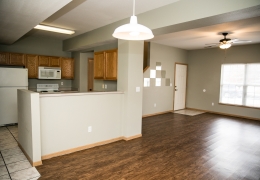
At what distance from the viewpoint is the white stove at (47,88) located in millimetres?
6181

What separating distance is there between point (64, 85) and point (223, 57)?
651cm

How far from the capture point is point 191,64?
26.8 feet

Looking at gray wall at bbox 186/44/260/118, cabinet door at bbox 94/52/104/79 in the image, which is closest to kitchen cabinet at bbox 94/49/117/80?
cabinet door at bbox 94/52/104/79

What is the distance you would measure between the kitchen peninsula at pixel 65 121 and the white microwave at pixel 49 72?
273cm

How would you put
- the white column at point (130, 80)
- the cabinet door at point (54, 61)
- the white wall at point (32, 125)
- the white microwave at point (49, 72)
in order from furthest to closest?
the cabinet door at point (54, 61) → the white microwave at point (49, 72) → the white column at point (130, 80) → the white wall at point (32, 125)

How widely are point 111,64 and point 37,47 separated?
10.6 feet

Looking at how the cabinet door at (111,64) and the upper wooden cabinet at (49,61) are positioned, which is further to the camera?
the upper wooden cabinet at (49,61)

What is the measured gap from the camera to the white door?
7797 mm

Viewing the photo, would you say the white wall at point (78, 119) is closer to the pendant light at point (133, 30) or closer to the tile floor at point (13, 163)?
the tile floor at point (13, 163)

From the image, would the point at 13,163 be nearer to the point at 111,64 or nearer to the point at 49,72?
the point at 111,64

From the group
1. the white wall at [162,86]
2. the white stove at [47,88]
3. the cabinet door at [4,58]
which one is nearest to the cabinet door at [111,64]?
the white wall at [162,86]

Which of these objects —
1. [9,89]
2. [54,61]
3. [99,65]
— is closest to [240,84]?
[99,65]

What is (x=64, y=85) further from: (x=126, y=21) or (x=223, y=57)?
(x=223, y=57)

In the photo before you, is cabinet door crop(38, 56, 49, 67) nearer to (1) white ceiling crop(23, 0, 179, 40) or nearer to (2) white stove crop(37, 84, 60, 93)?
(2) white stove crop(37, 84, 60, 93)
